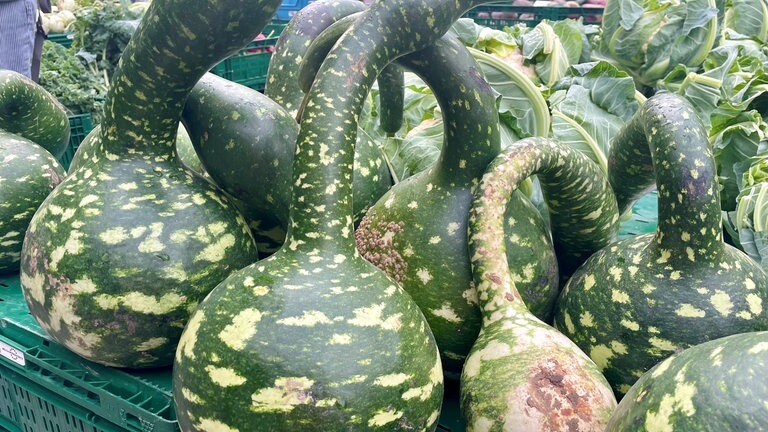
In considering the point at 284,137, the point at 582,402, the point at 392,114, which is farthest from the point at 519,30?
the point at 582,402

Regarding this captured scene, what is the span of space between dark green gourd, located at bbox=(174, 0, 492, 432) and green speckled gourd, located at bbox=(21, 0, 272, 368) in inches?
6.6

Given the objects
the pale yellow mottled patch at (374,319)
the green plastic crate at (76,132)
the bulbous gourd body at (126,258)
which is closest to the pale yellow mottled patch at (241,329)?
the pale yellow mottled patch at (374,319)

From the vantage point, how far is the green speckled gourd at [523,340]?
875mm

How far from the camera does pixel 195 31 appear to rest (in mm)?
1021

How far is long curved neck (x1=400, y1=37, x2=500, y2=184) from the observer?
1111 millimetres

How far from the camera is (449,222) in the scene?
3.73ft

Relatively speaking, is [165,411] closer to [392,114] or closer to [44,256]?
[44,256]

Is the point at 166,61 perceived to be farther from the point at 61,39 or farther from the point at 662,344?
the point at 61,39

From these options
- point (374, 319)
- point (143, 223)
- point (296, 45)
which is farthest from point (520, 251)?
point (296, 45)

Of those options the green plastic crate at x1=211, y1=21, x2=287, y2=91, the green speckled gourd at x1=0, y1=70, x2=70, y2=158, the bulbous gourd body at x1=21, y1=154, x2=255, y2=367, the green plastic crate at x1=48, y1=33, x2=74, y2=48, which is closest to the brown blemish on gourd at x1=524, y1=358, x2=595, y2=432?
the bulbous gourd body at x1=21, y1=154, x2=255, y2=367

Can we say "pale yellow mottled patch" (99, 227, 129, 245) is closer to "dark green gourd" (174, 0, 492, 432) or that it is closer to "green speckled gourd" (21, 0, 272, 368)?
"green speckled gourd" (21, 0, 272, 368)

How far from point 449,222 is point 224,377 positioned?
1.52 ft

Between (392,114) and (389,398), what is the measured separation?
31.2 inches

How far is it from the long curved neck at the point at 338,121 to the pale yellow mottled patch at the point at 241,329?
124 mm
